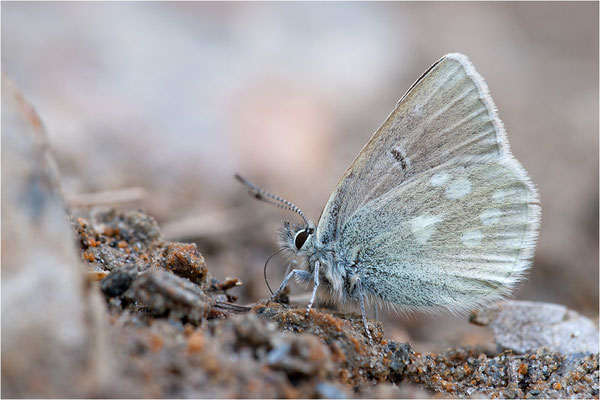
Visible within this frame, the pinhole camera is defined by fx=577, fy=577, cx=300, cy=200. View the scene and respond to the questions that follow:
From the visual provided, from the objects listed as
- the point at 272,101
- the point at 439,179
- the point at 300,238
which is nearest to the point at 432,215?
the point at 439,179

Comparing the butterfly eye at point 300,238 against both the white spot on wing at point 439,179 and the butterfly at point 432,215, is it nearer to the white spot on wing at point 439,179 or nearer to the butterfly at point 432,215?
the butterfly at point 432,215

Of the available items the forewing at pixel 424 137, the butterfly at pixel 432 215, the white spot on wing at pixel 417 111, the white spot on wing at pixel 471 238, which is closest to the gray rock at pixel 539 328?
the butterfly at pixel 432 215

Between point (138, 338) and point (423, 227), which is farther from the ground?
point (423, 227)

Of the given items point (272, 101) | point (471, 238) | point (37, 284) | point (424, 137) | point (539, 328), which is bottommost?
point (37, 284)

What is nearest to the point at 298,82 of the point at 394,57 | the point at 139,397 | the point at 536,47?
the point at 394,57

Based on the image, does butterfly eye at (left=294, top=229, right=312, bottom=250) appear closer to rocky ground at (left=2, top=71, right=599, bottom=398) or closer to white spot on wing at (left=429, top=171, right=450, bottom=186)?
white spot on wing at (left=429, top=171, right=450, bottom=186)

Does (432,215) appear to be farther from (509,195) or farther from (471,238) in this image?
(509,195)
